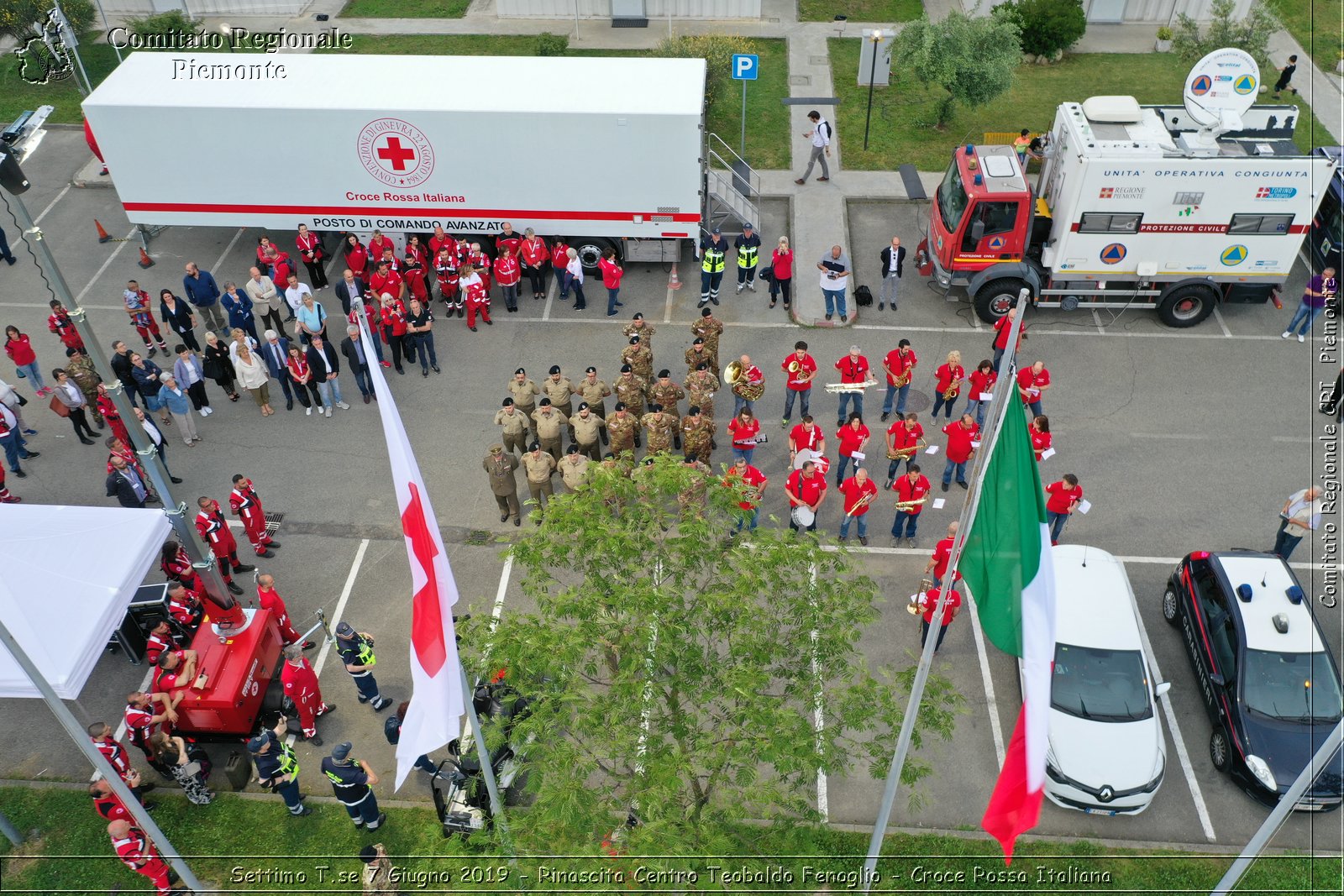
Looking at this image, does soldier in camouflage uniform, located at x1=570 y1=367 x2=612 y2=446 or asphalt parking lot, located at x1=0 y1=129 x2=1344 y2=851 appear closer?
asphalt parking lot, located at x1=0 y1=129 x2=1344 y2=851

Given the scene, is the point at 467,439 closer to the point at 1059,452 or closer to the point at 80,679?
the point at 80,679

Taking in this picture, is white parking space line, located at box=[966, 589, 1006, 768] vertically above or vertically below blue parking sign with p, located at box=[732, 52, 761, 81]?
below

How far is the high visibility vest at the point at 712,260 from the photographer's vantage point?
18219 millimetres

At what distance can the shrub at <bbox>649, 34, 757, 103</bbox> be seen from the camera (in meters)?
23.3

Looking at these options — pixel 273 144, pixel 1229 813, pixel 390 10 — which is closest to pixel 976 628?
pixel 1229 813

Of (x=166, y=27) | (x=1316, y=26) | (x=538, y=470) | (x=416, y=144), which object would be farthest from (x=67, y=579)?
(x=1316, y=26)

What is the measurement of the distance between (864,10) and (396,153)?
16001mm

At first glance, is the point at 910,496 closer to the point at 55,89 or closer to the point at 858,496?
the point at 858,496

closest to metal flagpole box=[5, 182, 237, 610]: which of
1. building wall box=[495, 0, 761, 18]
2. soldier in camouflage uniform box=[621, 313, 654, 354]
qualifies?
soldier in camouflage uniform box=[621, 313, 654, 354]

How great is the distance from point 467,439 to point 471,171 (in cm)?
527

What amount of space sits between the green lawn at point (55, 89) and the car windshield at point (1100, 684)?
2483 centimetres

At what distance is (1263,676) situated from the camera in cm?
1170

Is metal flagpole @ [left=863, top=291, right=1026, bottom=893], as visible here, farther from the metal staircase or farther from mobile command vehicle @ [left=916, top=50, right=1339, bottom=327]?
the metal staircase

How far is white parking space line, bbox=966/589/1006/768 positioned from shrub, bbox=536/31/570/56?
17.4m
